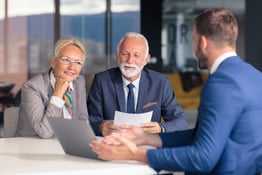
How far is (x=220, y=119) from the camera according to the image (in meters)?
1.89

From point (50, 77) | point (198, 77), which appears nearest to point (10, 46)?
point (198, 77)

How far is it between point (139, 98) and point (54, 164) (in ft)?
3.53

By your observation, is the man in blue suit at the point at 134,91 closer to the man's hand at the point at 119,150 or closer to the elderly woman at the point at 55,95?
the elderly woman at the point at 55,95

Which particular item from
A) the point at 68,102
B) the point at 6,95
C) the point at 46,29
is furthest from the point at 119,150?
the point at 46,29

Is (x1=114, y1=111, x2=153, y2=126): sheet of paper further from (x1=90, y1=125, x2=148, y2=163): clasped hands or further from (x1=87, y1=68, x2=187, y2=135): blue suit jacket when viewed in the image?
(x1=90, y1=125, x2=148, y2=163): clasped hands

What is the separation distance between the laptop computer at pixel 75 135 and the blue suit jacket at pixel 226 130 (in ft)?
0.92

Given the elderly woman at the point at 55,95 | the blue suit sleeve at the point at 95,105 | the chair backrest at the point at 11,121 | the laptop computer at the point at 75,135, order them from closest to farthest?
1. the laptop computer at the point at 75,135
2. the elderly woman at the point at 55,95
3. the blue suit sleeve at the point at 95,105
4. the chair backrest at the point at 11,121

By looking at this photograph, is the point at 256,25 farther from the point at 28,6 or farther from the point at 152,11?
the point at 28,6

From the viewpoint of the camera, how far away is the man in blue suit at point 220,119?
1.90 meters

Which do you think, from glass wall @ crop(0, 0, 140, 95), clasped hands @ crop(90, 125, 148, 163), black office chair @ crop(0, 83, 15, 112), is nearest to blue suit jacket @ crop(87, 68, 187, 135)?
clasped hands @ crop(90, 125, 148, 163)

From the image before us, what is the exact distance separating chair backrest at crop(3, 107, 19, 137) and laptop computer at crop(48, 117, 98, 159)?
1019mm

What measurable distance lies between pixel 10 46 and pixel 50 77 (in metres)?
7.57

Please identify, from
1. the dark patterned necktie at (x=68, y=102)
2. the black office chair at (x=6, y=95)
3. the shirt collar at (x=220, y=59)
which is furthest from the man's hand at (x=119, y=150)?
the black office chair at (x=6, y=95)

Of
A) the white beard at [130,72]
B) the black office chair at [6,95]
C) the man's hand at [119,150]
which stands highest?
the white beard at [130,72]
